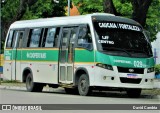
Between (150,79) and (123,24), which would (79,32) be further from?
(150,79)

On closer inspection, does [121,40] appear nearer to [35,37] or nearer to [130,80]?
[130,80]

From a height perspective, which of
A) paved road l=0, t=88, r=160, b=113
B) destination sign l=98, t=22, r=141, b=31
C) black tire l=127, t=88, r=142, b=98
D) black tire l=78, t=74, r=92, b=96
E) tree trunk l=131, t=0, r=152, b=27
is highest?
tree trunk l=131, t=0, r=152, b=27

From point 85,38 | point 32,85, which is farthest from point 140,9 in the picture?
point 32,85

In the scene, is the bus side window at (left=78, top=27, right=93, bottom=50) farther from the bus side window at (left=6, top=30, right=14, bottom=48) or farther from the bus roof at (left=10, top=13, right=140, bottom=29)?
the bus side window at (left=6, top=30, right=14, bottom=48)

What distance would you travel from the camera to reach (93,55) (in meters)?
21.7

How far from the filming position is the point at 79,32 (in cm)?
2284

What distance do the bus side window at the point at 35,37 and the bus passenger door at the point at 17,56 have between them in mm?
941

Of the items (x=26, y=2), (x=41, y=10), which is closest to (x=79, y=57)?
(x=26, y=2)

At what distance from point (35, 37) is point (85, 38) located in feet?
14.9

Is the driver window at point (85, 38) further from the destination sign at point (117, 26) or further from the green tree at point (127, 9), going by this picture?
the green tree at point (127, 9)

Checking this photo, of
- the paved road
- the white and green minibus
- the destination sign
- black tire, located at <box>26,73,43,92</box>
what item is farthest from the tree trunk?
black tire, located at <box>26,73,43,92</box>

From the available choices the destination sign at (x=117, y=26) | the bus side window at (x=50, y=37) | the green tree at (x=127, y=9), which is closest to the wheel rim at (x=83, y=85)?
the destination sign at (x=117, y=26)

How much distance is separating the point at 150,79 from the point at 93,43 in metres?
2.64

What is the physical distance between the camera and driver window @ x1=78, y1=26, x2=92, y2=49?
72.3 feet
